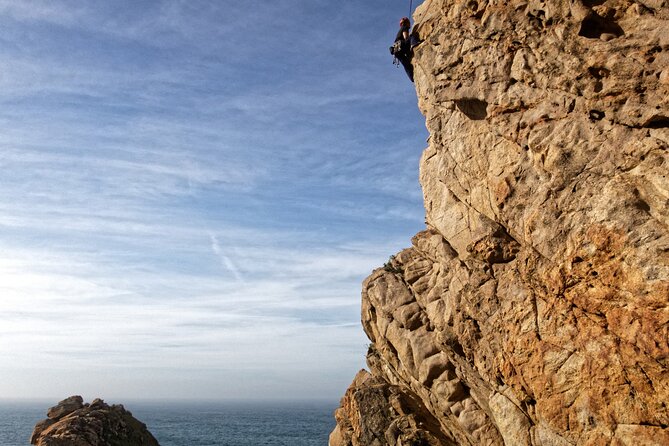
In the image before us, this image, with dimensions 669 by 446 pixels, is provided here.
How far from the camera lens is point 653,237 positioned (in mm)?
16703

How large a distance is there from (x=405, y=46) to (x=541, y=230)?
15.0m

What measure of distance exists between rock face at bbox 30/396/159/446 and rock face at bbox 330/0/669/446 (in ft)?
88.7

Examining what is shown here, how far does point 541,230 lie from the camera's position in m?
20.5

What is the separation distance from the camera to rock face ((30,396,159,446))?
42.6m

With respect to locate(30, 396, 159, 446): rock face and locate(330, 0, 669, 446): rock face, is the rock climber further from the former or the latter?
locate(30, 396, 159, 446): rock face

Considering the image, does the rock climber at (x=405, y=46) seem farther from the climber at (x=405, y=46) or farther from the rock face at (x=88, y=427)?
the rock face at (x=88, y=427)

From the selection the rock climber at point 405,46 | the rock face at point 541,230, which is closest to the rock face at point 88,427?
the rock face at point 541,230

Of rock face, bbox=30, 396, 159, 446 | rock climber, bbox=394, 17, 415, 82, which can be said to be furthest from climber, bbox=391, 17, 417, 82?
rock face, bbox=30, 396, 159, 446

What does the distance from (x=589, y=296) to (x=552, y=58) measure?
991 centimetres

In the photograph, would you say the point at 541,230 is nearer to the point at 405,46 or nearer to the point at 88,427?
the point at 405,46

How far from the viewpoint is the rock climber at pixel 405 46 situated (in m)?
30.3

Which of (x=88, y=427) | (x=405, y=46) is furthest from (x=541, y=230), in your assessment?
(x=88, y=427)

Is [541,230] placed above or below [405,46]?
below

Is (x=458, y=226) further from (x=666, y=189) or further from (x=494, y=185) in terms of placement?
(x=666, y=189)
